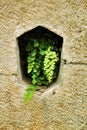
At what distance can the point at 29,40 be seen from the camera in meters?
3.07

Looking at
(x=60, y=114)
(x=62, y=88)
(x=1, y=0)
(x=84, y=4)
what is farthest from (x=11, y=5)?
(x=60, y=114)

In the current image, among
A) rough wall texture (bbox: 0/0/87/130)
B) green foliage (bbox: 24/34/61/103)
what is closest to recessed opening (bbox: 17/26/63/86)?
green foliage (bbox: 24/34/61/103)

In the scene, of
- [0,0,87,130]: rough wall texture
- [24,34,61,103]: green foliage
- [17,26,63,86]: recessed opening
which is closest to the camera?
[0,0,87,130]: rough wall texture

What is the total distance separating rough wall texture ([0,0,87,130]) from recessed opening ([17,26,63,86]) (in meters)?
0.16

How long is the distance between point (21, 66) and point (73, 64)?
530 millimetres

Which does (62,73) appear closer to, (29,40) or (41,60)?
(41,60)

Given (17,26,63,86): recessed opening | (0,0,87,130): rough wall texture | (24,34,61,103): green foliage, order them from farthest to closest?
(17,26,63,86): recessed opening
(24,34,61,103): green foliage
(0,0,87,130): rough wall texture

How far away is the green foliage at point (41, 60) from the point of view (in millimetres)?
2924

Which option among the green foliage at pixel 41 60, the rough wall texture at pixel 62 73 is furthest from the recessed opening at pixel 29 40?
the rough wall texture at pixel 62 73

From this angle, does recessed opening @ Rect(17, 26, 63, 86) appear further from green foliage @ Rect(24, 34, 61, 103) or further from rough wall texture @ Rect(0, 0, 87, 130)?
rough wall texture @ Rect(0, 0, 87, 130)

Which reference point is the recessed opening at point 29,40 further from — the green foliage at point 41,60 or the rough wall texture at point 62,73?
the rough wall texture at point 62,73

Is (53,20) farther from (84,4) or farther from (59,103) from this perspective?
(59,103)

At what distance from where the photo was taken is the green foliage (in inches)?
115

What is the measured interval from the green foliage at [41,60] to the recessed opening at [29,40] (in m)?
0.01
